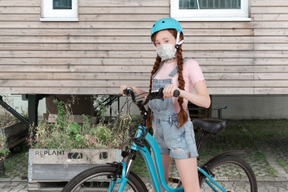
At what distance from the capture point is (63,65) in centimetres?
556

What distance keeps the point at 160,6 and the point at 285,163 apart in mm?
3163

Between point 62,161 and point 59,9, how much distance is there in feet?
7.69

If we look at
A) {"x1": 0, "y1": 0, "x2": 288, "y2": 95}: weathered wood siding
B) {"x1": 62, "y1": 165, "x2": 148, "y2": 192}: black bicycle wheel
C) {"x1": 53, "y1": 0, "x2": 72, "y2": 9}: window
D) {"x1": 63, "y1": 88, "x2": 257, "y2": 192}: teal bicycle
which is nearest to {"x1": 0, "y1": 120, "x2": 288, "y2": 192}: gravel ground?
{"x1": 63, "y1": 88, "x2": 257, "y2": 192}: teal bicycle

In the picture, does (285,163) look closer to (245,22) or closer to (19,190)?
(245,22)

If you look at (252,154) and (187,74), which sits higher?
(187,74)

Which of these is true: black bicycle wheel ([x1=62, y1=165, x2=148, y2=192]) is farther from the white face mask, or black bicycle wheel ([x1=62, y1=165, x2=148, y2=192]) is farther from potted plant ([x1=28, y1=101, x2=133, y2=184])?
potted plant ([x1=28, y1=101, x2=133, y2=184])

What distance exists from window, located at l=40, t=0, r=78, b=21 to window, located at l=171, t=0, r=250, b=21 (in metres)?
1.45

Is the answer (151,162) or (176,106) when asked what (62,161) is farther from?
(176,106)

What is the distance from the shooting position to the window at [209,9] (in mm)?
5551

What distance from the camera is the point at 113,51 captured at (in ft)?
18.2

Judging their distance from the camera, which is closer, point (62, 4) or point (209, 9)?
point (209, 9)

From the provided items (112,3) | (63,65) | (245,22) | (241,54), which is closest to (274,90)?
(241,54)

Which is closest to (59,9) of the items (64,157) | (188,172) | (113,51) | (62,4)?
(62,4)

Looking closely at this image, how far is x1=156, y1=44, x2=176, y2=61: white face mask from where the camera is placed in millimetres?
2672
